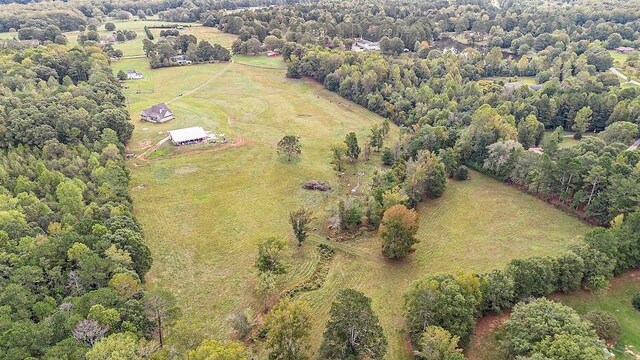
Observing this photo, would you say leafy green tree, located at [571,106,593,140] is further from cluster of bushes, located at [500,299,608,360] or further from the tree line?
the tree line

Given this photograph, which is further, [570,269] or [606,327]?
[570,269]

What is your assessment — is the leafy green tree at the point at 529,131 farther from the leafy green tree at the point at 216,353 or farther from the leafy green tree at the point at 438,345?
the leafy green tree at the point at 216,353

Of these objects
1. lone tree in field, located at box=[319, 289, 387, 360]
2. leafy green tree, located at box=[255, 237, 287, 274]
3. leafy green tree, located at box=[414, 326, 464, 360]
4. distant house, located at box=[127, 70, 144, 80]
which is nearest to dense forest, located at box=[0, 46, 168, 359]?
leafy green tree, located at box=[255, 237, 287, 274]

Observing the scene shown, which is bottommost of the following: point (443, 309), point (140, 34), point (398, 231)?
point (443, 309)

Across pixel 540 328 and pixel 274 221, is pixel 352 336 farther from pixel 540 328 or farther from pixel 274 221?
pixel 274 221

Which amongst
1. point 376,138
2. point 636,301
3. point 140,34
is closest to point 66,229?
point 376,138

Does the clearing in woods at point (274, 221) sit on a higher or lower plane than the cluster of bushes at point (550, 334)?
lower

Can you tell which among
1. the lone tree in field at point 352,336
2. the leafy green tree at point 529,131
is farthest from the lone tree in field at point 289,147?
the lone tree in field at point 352,336

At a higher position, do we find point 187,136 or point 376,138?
point 376,138
